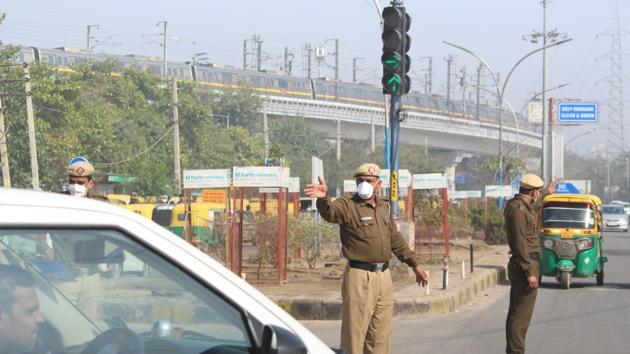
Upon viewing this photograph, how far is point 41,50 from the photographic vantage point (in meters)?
57.8

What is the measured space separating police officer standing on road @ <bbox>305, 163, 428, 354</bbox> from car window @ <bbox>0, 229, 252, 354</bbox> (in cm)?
534

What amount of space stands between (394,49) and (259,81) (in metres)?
62.9

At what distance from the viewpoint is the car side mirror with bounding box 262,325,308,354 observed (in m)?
2.77

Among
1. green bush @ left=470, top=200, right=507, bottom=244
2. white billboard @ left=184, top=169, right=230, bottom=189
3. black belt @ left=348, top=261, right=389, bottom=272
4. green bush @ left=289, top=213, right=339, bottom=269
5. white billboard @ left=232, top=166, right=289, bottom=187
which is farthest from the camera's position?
green bush @ left=470, top=200, right=507, bottom=244

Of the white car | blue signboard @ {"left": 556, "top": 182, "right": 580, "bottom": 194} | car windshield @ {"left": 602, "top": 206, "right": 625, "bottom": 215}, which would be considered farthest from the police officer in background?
car windshield @ {"left": 602, "top": 206, "right": 625, "bottom": 215}

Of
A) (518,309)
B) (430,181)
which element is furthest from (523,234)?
(430,181)

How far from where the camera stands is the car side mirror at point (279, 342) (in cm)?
277

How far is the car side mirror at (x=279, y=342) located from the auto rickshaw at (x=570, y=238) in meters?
17.7

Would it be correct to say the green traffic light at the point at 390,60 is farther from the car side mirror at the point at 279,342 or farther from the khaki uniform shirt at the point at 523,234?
the car side mirror at the point at 279,342

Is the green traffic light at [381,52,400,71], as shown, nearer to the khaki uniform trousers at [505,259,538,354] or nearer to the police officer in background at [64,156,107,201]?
the khaki uniform trousers at [505,259,538,354]

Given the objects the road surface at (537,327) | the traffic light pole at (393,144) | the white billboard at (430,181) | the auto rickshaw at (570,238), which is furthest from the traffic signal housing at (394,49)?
the white billboard at (430,181)

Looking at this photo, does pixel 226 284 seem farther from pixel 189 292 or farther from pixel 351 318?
pixel 351 318

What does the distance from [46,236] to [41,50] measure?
188 ft

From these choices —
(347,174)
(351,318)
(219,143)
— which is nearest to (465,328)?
(351,318)
